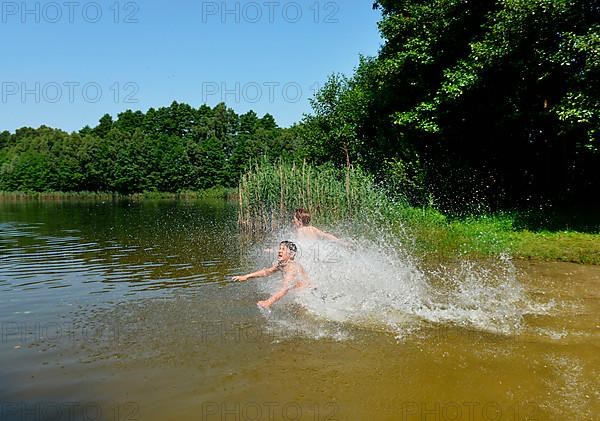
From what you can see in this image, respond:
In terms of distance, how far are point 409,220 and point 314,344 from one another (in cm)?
1530

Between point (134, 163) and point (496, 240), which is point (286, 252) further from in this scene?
point (134, 163)

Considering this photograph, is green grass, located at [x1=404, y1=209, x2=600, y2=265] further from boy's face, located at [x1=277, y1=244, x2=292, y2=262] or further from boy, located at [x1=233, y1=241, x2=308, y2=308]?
boy's face, located at [x1=277, y1=244, x2=292, y2=262]

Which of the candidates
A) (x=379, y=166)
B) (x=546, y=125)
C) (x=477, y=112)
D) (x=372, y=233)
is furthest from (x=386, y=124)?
(x=372, y=233)

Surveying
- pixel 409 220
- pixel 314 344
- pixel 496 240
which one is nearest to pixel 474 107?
pixel 409 220

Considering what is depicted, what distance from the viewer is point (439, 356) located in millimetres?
6855

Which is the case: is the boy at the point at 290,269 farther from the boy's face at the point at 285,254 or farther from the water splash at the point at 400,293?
the water splash at the point at 400,293

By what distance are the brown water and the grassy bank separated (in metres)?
2.56

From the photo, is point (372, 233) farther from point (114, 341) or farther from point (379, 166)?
point (114, 341)

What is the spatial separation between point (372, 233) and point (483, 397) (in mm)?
13876

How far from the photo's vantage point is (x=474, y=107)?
76.2 ft

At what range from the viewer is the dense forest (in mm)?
17641

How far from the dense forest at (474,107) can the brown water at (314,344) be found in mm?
9017

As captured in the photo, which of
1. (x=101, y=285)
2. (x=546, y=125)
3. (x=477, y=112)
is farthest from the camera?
(x=477, y=112)

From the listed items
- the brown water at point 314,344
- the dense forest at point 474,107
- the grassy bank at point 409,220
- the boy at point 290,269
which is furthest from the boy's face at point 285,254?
the dense forest at point 474,107
